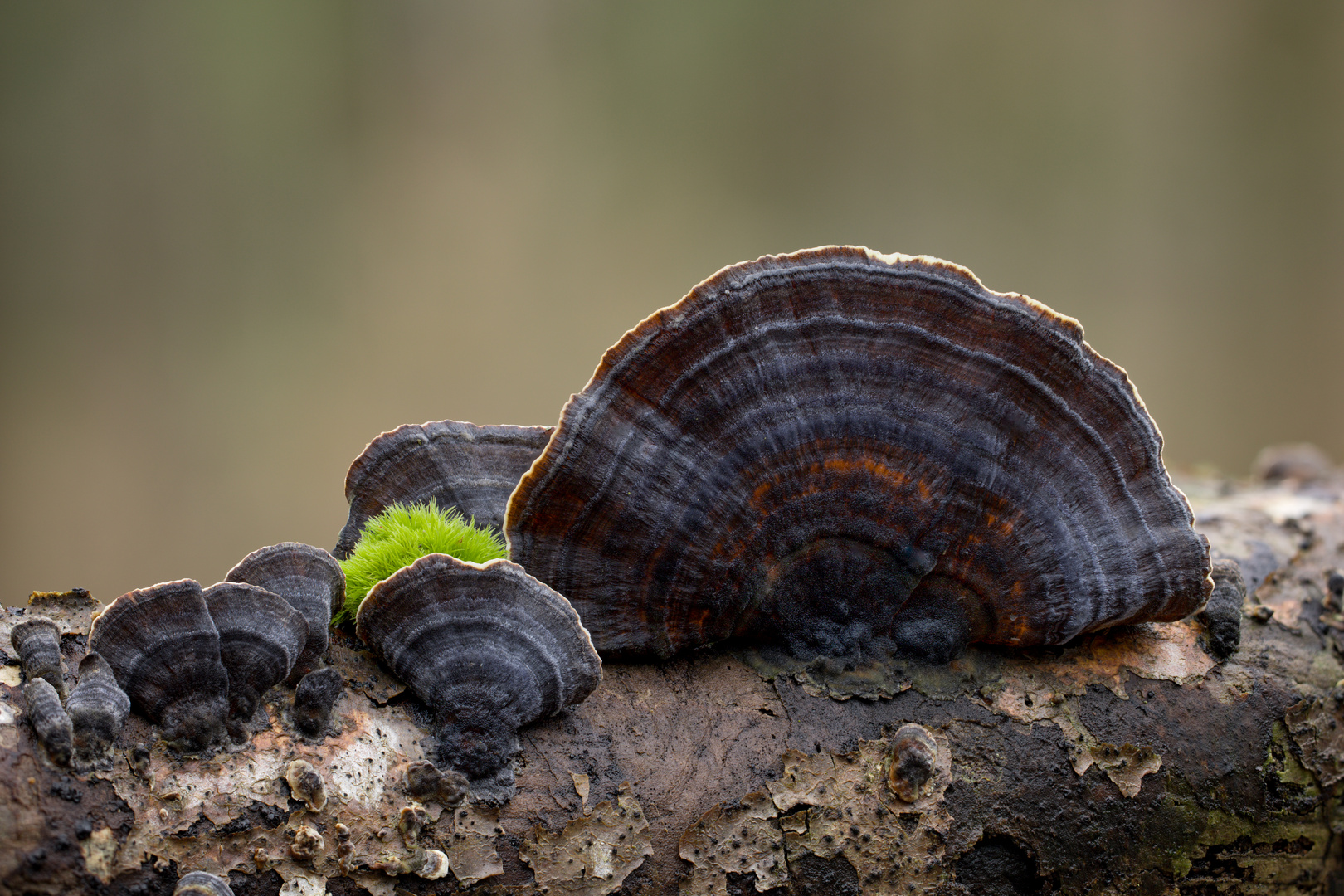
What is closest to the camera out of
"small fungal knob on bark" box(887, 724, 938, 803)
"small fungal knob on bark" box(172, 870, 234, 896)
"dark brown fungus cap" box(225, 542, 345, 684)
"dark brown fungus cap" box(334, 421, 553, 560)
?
"small fungal knob on bark" box(172, 870, 234, 896)

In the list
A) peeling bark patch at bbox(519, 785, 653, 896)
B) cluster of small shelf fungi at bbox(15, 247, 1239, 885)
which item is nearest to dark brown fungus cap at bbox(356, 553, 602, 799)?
cluster of small shelf fungi at bbox(15, 247, 1239, 885)

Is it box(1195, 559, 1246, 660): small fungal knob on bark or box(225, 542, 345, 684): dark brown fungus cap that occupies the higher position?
box(1195, 559, 1246, 660): small fungal knob on bark

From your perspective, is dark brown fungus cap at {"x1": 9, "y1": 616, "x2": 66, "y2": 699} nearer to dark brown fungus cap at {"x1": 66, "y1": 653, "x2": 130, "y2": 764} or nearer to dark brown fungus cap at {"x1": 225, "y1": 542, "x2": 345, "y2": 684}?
dark brown fungus cap at {"x1": 66, "y1": 653, "x2": 130, "y2": 764}

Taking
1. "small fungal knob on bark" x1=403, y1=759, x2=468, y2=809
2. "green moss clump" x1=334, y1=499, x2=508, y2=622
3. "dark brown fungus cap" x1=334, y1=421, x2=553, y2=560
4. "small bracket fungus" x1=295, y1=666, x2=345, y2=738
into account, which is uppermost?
"dark brown fungus cap" x1=334, y1=421, x2=553, y2=560

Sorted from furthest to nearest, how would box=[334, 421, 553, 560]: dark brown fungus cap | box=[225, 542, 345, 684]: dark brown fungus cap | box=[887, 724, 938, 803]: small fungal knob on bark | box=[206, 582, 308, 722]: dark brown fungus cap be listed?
1. box=[334, 421, 553, 560]: dark brown fungus cap
2. box=[887, 724, 938, 803]: small fungal knob on bark
3. box=[225, 542, 345, 684]: dark brown fungus cap
4. box=[206, 582, 308, 722]: dark brown fungus cap

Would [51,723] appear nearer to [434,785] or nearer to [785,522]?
[434,785]

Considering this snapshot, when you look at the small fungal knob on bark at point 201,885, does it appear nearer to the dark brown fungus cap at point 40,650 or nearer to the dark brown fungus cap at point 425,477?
the dark brown fungus cap at point 40,650

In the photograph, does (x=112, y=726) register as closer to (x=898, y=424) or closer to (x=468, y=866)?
(x=468, y=866)

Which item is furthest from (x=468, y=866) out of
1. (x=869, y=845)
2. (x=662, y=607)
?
(x=869, y=845)
